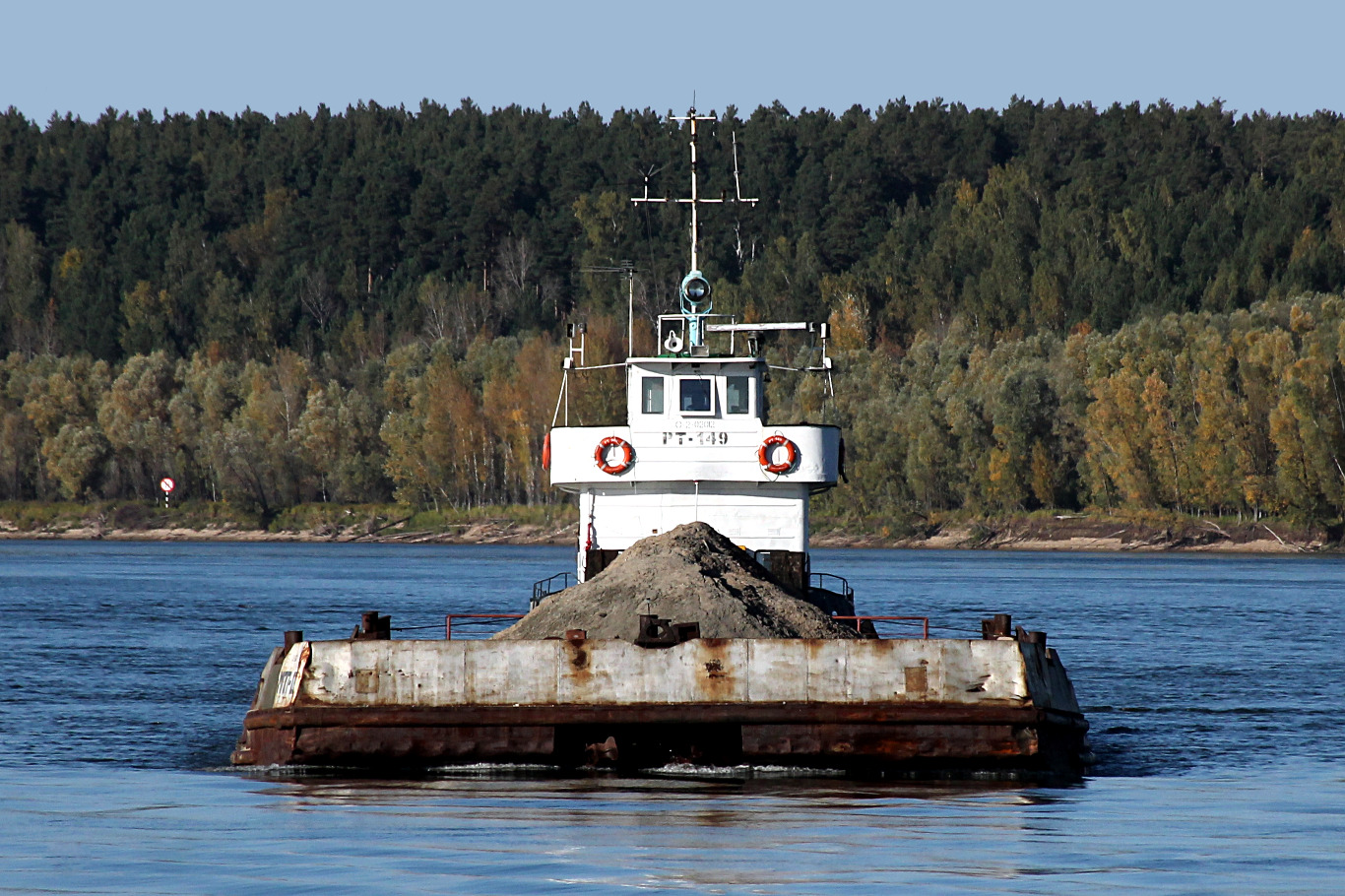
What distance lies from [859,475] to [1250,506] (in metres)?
22.6

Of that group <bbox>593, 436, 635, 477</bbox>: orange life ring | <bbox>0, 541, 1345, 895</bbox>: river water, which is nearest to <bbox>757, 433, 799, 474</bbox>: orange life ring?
<bbox>593, 436, 635, 477</bbox>: orange life ring

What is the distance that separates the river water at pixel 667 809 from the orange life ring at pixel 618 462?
236 inches

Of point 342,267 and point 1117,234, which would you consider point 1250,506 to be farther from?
point 342,267

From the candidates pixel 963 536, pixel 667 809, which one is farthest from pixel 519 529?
pixel 667 809

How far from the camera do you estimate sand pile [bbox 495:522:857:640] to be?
1873cm

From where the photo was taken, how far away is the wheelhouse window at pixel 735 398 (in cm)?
2467

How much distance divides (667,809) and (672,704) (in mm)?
1547

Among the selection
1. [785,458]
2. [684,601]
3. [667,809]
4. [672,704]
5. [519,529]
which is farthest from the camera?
[519,529]

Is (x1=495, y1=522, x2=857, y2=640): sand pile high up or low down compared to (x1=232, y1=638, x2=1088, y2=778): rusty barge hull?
up

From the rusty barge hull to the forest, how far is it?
77343mm

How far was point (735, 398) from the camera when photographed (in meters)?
24.7

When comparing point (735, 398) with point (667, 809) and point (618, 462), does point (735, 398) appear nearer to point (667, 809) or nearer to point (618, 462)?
point (618, 462)

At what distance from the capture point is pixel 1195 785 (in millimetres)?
19469

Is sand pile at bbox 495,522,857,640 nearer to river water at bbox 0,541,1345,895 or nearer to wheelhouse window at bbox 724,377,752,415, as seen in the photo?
river water at bbox 0,541,1345,895
